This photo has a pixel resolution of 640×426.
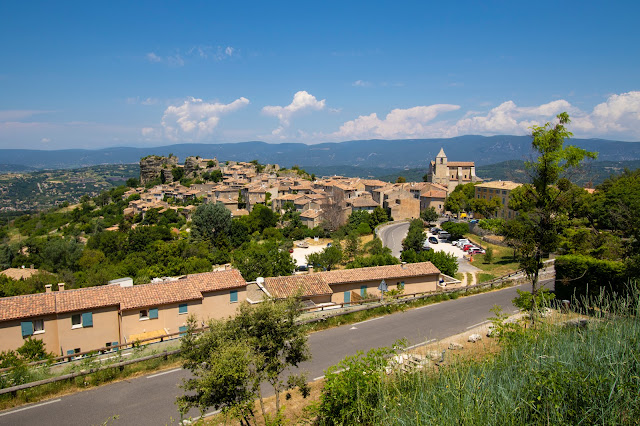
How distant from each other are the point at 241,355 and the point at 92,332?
59.3ft

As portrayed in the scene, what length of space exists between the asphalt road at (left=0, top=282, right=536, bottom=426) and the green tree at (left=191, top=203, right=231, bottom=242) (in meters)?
46.0

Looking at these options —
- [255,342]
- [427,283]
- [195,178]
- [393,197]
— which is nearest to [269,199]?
[393,197]

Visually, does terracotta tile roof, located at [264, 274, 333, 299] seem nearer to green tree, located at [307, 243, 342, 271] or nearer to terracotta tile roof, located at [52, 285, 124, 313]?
terracotta tile roof, located at [52, 285, 124, 313]

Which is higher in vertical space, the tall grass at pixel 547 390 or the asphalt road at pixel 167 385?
the tall grass at pixel 547 390

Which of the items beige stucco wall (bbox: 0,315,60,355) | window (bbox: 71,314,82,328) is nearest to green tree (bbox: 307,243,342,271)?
window (bbox: 71,314,82,328)

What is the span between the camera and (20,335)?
19.8 meters

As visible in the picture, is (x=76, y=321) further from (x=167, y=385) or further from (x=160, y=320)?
(x=167, y=385)

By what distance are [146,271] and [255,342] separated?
35470 millimetres

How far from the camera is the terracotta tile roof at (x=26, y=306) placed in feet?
64.7

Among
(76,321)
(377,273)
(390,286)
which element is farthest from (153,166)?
(390,286)

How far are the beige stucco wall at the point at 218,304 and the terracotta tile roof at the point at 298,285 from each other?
1.98 metres

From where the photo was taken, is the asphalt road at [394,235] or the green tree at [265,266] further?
the asphalt road at [394,235]

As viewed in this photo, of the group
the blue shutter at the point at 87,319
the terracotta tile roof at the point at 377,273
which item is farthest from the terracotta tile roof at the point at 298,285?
the blue shutter at the point at 87,319

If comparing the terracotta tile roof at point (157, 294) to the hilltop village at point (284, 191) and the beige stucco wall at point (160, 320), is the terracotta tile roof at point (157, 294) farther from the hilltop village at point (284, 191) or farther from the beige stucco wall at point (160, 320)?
the hilltop village at point (284, 191)
